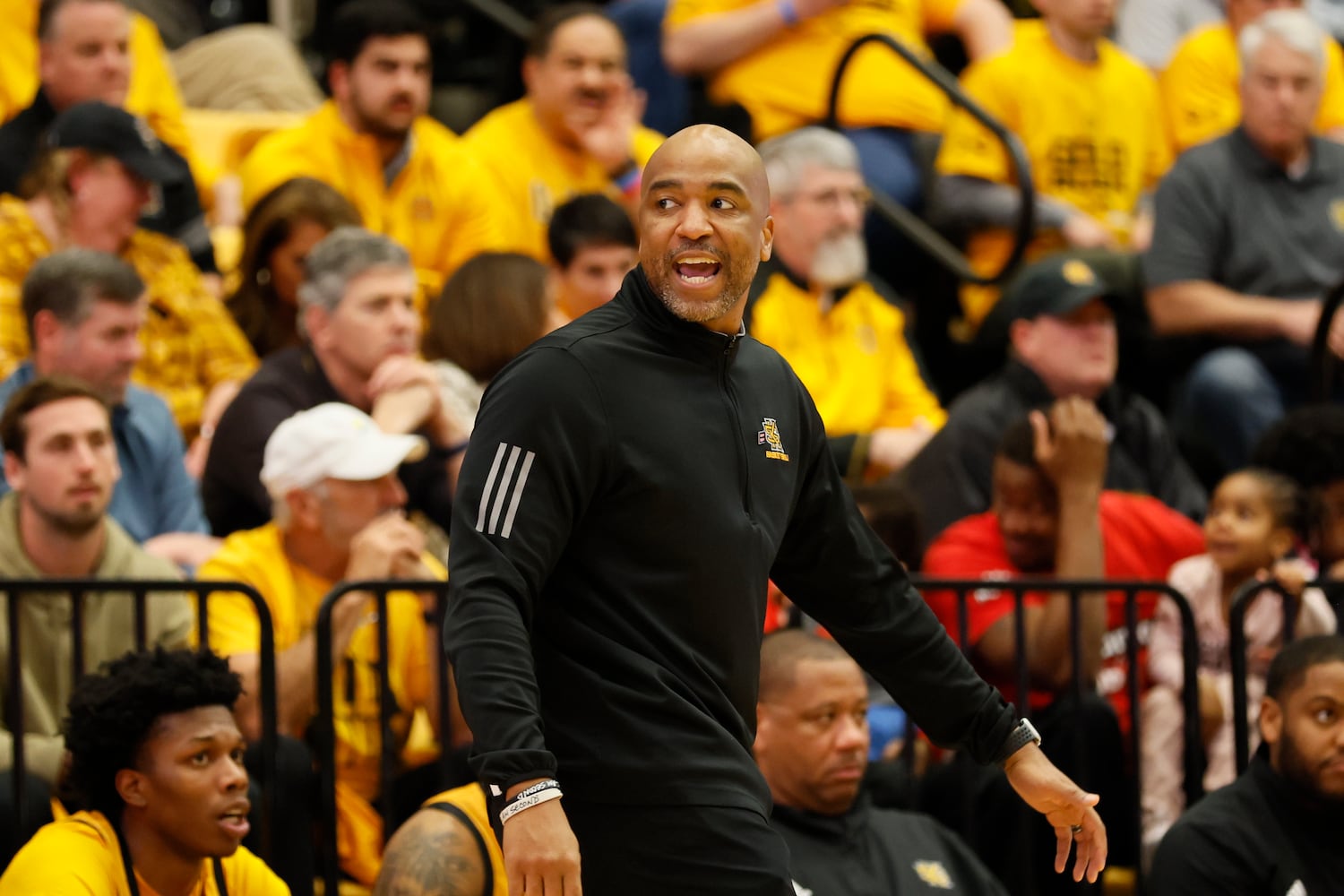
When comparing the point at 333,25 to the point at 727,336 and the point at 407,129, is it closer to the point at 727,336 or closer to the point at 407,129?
the point at 407,129

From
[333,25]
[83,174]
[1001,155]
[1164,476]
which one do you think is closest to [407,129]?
[333,25]

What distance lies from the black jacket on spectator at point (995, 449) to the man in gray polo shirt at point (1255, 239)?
32.4 inches

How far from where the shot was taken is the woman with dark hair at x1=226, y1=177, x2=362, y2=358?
6.96 metres

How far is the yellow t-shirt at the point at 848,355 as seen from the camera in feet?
Result: 24.5

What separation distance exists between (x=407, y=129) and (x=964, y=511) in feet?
8.36

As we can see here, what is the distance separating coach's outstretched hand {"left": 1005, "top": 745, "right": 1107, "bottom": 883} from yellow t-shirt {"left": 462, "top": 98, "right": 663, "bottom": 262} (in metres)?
4.48

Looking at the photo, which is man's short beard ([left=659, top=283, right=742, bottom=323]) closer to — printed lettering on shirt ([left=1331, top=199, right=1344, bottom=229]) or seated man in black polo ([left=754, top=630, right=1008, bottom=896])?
seated man in black polo ([left=754, top=630, right=1008, bottom=896])

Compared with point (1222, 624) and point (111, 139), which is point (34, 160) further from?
point (1222, 624)

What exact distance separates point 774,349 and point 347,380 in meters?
1.65

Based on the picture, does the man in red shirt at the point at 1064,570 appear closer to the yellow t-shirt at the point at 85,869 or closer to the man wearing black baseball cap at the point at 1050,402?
the man wearing black baseball cap at the point at 1050,402

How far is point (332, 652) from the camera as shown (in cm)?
508

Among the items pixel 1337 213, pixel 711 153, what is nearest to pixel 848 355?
pixel 1337 213

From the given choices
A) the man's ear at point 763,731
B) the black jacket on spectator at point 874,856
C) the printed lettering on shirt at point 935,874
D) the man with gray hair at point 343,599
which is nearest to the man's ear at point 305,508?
the man with gray hair at point 343,599

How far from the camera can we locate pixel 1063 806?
3.68m
